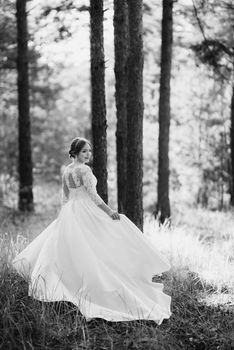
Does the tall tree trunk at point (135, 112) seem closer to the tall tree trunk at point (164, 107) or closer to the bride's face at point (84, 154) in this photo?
the bride's face at point (84, 154)

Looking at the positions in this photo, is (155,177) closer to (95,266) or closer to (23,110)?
(23,110)

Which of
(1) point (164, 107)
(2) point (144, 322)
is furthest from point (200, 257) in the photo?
(1) point (164, 107)

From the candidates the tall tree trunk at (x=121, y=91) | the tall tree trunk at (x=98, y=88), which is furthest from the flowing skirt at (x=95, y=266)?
the tall tree trunk at (x=121, y=91)

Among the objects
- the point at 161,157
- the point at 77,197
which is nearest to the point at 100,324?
the point at 77,197

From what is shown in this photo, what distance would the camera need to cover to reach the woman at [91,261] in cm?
530

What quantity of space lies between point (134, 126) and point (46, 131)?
23883 mm

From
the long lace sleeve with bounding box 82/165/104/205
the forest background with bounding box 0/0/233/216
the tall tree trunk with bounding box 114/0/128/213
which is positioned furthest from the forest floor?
the forest background with bounding box 0/0/233/216

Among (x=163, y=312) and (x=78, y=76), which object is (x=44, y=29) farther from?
(x=78, y=76)

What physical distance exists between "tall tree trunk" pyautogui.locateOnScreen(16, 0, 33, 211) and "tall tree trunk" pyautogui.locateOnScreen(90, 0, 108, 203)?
24.0 feet

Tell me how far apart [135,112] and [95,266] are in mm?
3053

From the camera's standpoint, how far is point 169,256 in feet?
25.2

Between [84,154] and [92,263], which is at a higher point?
[84,154]

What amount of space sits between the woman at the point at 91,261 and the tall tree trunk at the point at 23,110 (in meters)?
8.61

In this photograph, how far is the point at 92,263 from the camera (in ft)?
17.8
